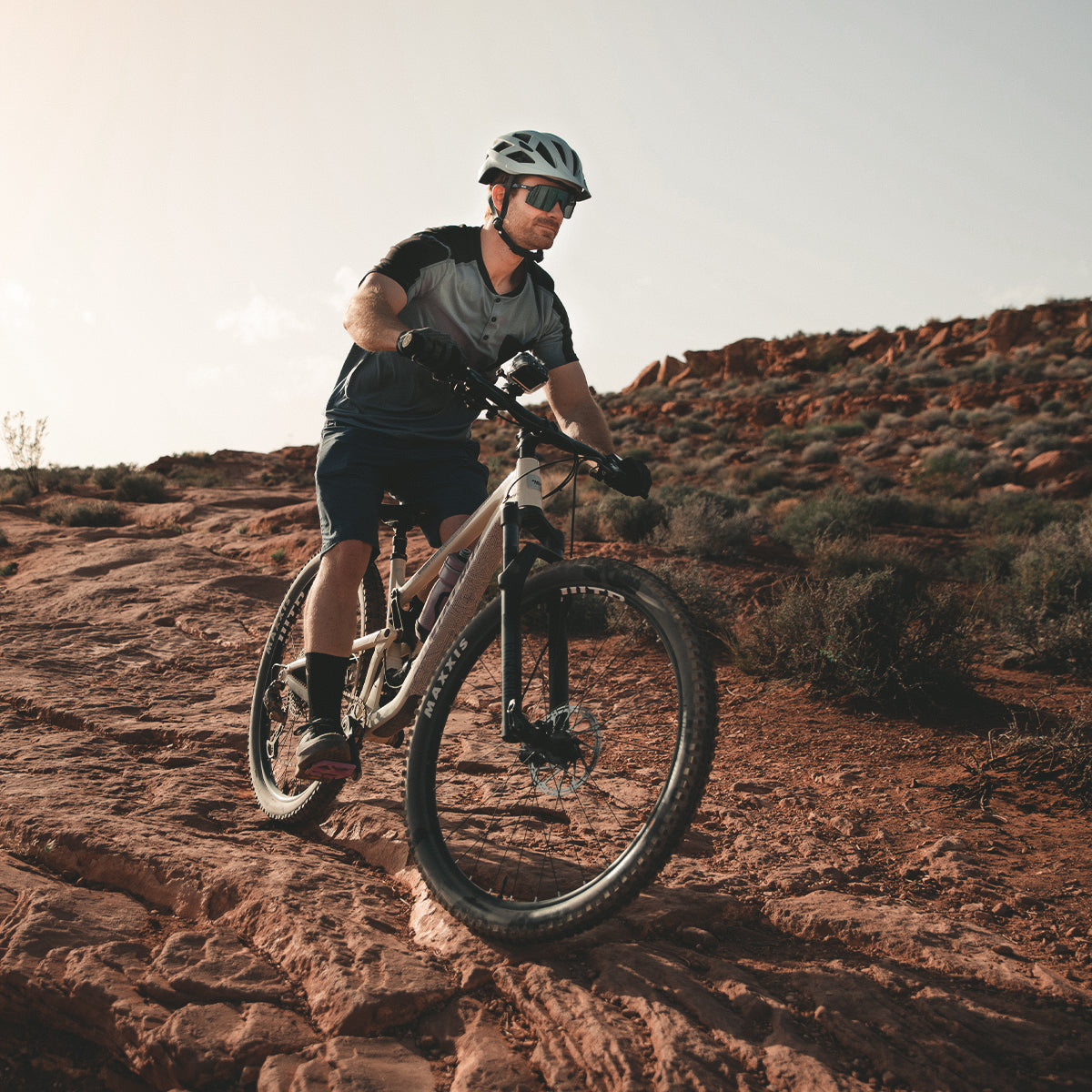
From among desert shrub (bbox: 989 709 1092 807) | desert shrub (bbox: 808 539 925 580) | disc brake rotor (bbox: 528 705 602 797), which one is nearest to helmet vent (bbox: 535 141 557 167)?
disc brake rotor (bbox: 528 705 602 797)

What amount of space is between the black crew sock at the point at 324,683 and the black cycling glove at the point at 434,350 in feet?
3.25

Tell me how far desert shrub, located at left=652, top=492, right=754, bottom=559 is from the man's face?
595 cm

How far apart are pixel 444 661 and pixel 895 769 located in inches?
96.7

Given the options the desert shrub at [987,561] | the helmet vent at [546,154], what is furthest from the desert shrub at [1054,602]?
the helmet vent at [546,154]

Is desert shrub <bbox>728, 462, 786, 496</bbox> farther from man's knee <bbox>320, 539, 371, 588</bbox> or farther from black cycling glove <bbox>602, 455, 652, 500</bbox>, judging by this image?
black cycling glove <bbox>602, 455, 652, 500</bbox>

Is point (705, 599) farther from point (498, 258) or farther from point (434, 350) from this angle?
point (434, 350)

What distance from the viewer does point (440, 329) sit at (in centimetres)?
274

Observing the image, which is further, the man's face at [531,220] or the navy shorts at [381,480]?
the navy shorts at [381,480]

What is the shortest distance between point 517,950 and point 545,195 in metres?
2.15

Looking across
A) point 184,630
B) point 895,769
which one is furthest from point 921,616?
point 184,630

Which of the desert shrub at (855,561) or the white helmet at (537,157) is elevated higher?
the white helmet at (537,157)

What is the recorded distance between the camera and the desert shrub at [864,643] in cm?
457

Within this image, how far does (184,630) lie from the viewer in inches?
225

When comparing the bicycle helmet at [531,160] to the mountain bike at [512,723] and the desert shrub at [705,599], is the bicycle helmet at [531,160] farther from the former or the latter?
the desert shrub at [705,599]
